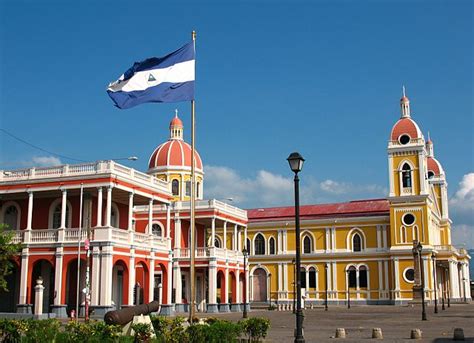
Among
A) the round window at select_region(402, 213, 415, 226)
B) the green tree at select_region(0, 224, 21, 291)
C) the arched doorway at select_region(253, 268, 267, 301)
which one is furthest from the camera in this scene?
the arched doorway at select_region(253, 268, 267, 301)

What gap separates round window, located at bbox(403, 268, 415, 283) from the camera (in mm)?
63263

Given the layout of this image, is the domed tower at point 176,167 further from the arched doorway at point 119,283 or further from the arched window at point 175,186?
the arched doorway at point 119,283

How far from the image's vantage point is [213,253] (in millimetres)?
50438

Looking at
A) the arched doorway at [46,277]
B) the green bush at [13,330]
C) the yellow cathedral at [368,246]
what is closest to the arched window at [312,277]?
the yellow cathedral at [368,246]

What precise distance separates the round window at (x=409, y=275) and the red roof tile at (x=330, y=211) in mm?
7039

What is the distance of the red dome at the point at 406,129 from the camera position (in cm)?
6650

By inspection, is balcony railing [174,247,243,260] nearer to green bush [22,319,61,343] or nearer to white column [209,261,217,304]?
white column [209,261,217,304]

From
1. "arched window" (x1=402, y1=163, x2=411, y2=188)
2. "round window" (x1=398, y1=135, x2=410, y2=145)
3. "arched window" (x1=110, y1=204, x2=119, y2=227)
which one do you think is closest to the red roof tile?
"arched window" (x1=402, y1=163, x2=411, y2=188)

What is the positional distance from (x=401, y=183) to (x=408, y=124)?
665 cm

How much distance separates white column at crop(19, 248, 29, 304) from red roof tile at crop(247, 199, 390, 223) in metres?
38.3

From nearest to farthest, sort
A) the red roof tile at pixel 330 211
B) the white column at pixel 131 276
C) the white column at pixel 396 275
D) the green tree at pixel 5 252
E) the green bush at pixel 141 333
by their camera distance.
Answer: the green bush at pixel 141 333 → the green tree at pixel 5 252 → the white column at pixel 131 276 → the white column at pixel 396 275 → the red roof tile at pixel 330 211

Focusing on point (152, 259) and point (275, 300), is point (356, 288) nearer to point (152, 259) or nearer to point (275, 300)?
point (275, 300)

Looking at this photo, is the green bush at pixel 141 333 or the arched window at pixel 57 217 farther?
the arched window at pixel 57 217

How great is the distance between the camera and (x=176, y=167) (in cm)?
6150
